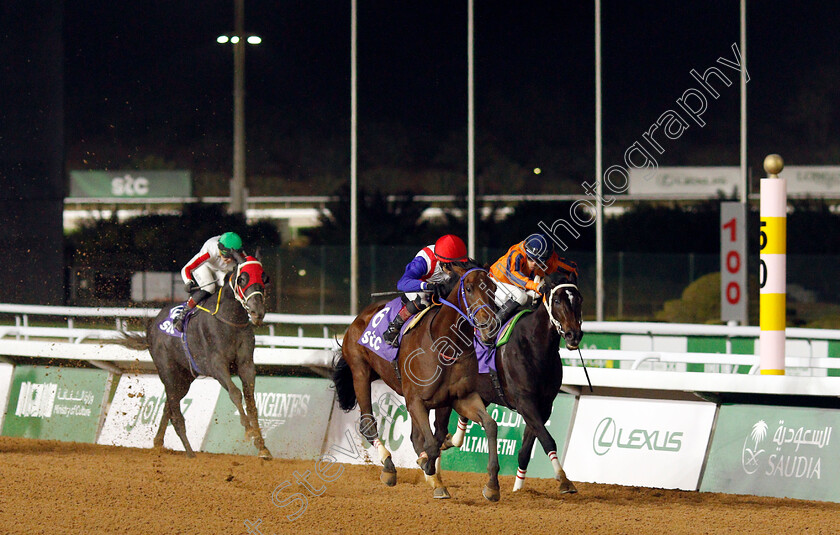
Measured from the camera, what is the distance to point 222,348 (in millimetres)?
7621

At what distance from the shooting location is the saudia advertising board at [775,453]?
5.55 m

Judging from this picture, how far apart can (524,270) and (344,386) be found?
1818mm

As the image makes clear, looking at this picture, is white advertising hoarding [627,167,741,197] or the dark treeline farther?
the dark treeline

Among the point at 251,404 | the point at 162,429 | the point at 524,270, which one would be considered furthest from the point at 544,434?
the point at 162,429

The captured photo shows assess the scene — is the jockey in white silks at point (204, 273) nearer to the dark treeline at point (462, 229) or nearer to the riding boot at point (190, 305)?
the riding boot at point (190, 305)

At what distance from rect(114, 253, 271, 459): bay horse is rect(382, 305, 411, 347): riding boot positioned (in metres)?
1.38

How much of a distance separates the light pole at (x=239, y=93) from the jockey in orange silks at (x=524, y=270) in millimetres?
8747

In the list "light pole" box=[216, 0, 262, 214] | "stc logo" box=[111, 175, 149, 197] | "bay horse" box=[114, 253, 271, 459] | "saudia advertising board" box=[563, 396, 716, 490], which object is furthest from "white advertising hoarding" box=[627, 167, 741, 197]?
"saudia advertising board" box=[563, 396, 716, 490]

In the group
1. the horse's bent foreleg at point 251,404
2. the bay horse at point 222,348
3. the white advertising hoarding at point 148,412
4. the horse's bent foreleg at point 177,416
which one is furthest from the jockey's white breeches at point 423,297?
the white advertising hoarding at point 148,412

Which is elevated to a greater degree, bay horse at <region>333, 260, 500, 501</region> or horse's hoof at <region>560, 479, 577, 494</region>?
bay horse at <region>333, 260, 500, 501</region>

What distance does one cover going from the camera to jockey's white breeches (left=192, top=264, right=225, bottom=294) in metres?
8.05

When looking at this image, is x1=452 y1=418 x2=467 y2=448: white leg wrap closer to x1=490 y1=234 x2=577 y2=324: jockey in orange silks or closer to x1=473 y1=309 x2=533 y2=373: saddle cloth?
x1=473 y1=309 x2=533 y2=373: saddle cloth

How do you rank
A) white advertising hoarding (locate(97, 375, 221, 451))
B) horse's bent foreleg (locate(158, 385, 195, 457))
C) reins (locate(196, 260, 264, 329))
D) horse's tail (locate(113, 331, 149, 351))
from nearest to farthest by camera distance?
reins (locate(196, 260, 264, 329))
horse's bent foreleg (locate(158, 385, 195, 457))
white advertising hoarding (locate(97, 375, 221, 451))
horse's tail (locate(113, 331, 149, 351))

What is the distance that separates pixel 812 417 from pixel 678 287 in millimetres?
15029
